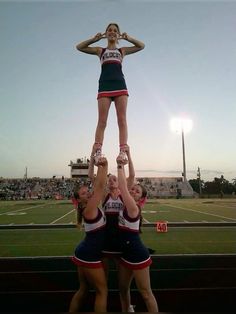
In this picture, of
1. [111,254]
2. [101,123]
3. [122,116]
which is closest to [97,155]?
[101,123]

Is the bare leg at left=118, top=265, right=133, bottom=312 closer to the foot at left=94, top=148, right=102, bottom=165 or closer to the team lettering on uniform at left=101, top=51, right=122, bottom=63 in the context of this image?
the foot at left=94, top=148, right=102, bottom=165

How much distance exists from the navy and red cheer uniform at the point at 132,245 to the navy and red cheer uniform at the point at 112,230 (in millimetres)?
110

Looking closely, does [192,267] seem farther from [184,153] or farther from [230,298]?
[184,153]

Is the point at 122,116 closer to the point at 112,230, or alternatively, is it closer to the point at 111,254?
the point at 112,230

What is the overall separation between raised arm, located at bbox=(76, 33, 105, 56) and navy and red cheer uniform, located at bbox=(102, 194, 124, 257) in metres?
1.99

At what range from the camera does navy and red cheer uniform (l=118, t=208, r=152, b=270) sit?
360 cm

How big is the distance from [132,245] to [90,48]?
254 centimetres

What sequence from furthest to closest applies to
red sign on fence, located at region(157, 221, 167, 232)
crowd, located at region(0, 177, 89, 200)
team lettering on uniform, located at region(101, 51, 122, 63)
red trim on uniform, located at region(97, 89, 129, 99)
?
1. crowd, located at region(0, 177, 89, 200)
2. red sign on fence, located at region(157, 221, 167, 232)
3. team lettering on uniform, located at region(101, 51, 122, 63)
4. red trim on uniform, located at region(97, 89, 129, 99)

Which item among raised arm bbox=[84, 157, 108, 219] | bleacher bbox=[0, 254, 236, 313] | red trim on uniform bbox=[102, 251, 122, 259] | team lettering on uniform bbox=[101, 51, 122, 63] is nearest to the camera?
raised arm bbox=[84, 157, 108, 219]

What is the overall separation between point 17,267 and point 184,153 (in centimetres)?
3844

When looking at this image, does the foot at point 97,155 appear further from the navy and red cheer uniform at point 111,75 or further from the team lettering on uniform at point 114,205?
the navy and red cheer uniform at point 111,75

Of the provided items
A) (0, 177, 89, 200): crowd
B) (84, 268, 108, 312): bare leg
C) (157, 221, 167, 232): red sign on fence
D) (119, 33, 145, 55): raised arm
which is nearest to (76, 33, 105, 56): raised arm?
(119, 33, 145, 55): raised arm

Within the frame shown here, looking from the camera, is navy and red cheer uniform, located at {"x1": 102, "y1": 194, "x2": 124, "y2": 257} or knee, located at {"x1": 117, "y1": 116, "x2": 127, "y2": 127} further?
knee, located at {"x1": 117, "y1": 116, "x2": 127, "y2": 127}

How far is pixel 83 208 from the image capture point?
379 centimetres
